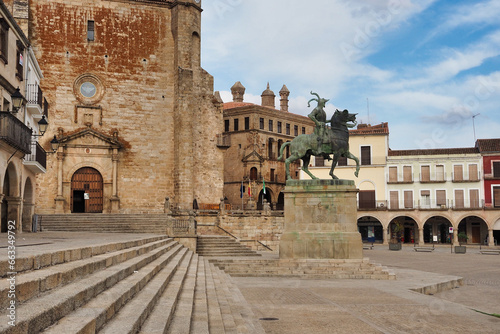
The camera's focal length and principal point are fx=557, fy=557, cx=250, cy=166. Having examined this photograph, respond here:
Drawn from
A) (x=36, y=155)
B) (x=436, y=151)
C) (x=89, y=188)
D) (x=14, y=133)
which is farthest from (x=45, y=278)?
(x=436, y=151)

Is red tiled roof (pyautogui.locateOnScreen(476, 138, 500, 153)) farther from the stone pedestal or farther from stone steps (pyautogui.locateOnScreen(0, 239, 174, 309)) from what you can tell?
stone steps (pyautogui.locateOnScreen(0, 239, 174, 309))

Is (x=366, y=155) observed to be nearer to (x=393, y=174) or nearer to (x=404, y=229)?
(x=393, y=174)

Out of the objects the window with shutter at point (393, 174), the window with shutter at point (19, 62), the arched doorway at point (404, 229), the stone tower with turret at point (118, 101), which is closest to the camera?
the window with shutter at point (19, 62)

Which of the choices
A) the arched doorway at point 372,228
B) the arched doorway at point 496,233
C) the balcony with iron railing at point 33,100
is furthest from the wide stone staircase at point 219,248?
the arched doorway at point 496,233

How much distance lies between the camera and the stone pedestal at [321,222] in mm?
18109

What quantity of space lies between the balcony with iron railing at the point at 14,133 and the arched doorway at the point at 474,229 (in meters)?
40.3

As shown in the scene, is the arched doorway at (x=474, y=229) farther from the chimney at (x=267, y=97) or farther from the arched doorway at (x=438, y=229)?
the chimney at (x=267, y=97)

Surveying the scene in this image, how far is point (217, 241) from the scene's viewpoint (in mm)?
25828

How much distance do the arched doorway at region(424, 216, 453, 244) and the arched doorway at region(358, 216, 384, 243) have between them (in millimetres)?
4081

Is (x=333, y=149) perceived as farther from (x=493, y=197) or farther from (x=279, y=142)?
(x=279, y=142)

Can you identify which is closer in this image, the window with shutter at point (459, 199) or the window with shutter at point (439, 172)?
the window with shutter at point (459, 199)

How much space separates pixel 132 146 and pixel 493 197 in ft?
100

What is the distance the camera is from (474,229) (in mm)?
48562

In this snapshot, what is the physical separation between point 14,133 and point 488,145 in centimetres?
4177
